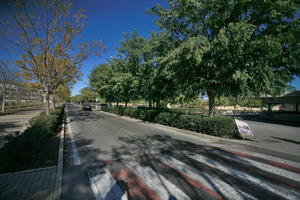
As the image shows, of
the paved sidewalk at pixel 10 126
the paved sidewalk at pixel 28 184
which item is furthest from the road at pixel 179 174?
the paved sidewalk at pixel 10 126

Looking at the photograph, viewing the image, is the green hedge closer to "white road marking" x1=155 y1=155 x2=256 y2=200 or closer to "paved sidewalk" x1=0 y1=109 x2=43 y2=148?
"white road marking" x1=155 y1=155 x2=256 y2=200

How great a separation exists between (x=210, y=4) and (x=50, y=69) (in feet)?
38.1

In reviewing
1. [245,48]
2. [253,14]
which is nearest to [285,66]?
[245,48]

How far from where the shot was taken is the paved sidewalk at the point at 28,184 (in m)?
3.06

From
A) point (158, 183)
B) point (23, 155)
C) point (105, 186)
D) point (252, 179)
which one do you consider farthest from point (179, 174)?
point (23, 155)

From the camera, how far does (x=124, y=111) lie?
22750 millimetres

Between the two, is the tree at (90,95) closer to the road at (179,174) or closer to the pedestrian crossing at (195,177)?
the road at (179,174)

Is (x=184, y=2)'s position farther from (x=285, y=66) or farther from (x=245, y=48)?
(x=285, y=66)

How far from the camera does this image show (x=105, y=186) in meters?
3.47

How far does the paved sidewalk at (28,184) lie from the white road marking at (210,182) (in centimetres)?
333

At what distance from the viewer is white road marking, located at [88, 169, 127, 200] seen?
3.09m

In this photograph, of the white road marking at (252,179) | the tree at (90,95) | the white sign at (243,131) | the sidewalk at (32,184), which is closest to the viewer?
the sidewalk at (32,184)

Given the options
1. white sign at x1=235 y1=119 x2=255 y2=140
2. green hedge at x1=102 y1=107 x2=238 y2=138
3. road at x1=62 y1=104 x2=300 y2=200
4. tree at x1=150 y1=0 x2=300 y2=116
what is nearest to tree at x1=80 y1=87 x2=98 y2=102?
green hedge at x1=102 y1=107 x2=238 y2=138

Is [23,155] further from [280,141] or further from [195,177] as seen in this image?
[280,141]
